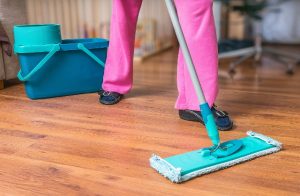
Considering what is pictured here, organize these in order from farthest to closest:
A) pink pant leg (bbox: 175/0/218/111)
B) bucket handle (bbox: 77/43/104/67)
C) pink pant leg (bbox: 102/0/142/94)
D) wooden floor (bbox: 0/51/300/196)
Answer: bucket handle (bbox: 77/43/104/67)
pink pant leg (bbox: 102/0/142/94)
pink pant leg (bbox: 175/0/218/111)
wooden floor (bbox: 0/51/300/196)

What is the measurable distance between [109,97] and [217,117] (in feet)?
1.63

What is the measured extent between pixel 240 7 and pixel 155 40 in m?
0.92

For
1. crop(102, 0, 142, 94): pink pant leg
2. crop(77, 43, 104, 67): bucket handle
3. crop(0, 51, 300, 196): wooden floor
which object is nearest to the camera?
crop(0, 51, 300, 196): wooden floor

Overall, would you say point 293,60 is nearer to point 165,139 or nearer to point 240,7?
point 240,7

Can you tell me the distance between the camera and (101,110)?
1.45 metres

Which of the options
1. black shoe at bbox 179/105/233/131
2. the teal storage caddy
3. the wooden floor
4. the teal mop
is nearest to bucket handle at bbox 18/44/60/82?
the teal storage caddy

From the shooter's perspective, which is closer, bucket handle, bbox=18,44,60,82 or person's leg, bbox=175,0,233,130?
person's leg, bbox=175,0,233,130

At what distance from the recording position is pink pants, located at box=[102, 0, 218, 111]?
1.16 metres

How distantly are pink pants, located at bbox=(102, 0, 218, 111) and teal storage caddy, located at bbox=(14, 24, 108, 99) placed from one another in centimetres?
15

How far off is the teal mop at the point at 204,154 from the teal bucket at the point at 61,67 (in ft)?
2.47

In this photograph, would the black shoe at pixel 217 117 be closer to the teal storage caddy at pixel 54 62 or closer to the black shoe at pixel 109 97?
the black shoe at pixel 109 97

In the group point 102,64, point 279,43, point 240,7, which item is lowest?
point 279,43

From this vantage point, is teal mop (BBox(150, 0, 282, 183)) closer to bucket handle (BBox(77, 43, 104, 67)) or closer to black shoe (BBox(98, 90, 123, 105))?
black shoe (BBox(98, 90, 123, 105))

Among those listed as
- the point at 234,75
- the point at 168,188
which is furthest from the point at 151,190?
the point at 234,75
